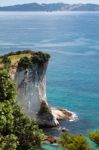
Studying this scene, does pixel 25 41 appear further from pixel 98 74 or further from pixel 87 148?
pixel 87 148

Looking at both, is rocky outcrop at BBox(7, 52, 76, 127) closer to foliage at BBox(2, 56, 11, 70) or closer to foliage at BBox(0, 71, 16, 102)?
foliage at BBox(2, 56, 11, 70)

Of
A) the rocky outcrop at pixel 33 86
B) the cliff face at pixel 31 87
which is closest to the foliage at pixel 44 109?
the rocky outcrop at pixel 33 86

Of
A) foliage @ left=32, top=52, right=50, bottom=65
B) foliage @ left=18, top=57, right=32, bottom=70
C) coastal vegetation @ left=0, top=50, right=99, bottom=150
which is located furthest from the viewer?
foliage @ left=32, top=52, right=50, bottom=65

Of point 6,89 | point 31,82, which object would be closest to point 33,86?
point 31,82

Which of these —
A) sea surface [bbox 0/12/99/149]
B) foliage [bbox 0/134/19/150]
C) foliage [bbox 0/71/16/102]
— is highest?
foliage [bbox 0/71/16/102]

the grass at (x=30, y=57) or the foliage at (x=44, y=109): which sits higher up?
the grass at (x=30, y=57)

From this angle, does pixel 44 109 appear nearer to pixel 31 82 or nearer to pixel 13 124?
pixel 31 82

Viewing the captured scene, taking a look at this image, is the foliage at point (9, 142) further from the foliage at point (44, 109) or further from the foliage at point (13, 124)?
the foliage at point (44, 109)

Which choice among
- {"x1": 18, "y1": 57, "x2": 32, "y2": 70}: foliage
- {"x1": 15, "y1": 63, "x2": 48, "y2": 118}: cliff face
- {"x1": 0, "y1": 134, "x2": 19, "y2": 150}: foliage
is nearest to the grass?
{"x1": 18, "y1": 57, "x2": 32, "y2": 70}: foliage

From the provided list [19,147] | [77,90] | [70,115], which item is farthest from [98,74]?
[19,147]
